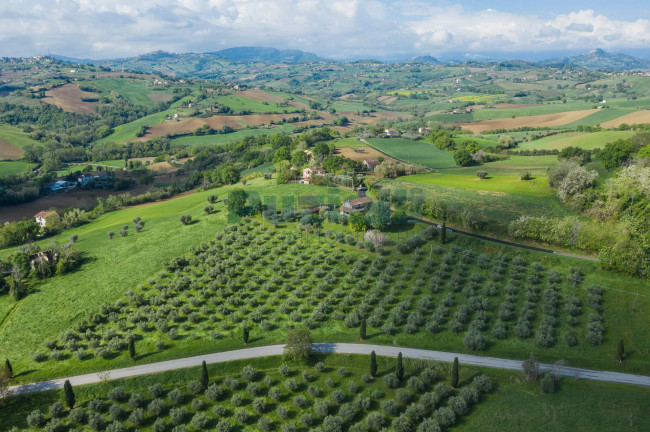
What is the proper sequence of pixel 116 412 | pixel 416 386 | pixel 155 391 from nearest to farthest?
pixel 116 412 → pixel 416 386 → pixel 155 391

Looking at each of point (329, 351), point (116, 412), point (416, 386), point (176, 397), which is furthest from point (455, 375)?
point (116, 412)

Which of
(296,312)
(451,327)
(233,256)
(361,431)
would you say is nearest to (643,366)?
(451,327)

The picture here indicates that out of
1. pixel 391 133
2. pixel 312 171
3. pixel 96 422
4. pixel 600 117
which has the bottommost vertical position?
pixel 96 422

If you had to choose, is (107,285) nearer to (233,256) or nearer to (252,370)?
(233,256)

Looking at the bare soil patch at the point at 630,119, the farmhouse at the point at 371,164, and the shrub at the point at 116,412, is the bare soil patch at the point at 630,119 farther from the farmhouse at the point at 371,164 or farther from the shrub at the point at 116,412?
the shrub at the point at 116,412

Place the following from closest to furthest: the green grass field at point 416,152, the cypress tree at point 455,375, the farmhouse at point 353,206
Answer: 1. the cypress tree at point 455,375
2. the farmhouse at point 353,206
3. the green grass field at point 416,152

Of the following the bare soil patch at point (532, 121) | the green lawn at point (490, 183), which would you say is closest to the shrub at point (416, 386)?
the green lawn at point (490, 183)

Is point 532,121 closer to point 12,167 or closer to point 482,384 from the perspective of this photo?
point 482,384
